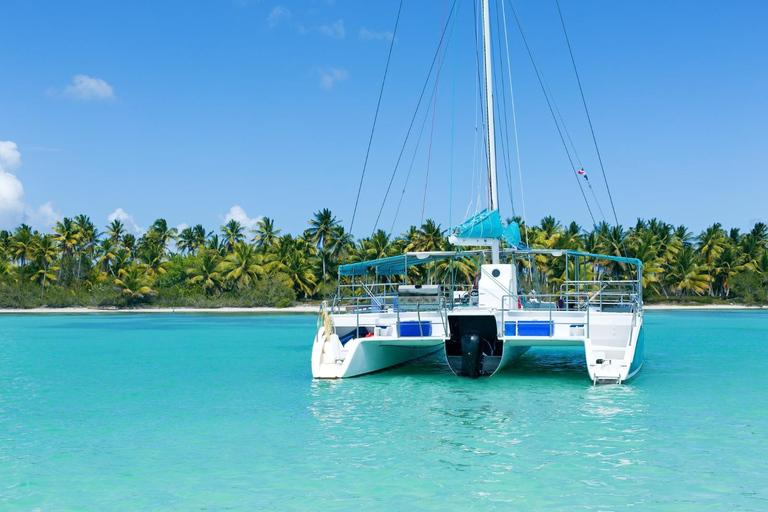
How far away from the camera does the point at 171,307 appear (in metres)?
69.0

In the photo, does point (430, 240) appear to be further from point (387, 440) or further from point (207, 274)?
point (387, 440)

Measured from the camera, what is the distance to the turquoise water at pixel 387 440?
816 cm

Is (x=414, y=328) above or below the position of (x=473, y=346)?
above

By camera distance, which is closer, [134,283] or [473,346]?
[473,346]

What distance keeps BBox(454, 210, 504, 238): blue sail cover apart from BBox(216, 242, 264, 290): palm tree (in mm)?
51920

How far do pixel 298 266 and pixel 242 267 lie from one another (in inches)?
216

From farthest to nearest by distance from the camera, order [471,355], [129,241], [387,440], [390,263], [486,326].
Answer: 1. [129,241]
2. [390,263]
3. [486,326]
4. [471,355]
5. [387,440]

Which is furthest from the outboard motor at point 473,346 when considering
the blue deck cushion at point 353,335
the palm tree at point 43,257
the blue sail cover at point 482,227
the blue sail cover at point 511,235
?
the palm tree at point 43,257

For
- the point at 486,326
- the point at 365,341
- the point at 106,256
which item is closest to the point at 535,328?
the point at 486,326

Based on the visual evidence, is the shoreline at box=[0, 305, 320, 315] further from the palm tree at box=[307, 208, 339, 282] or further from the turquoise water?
the turquoise water

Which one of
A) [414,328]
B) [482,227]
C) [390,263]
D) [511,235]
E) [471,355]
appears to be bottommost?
[471,355]

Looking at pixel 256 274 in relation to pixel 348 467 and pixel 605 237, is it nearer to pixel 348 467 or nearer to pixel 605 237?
pixel 605 237

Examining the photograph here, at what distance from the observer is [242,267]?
67.5 meters

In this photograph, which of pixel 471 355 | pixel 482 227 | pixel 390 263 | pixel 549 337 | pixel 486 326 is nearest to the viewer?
pixel 549 337
